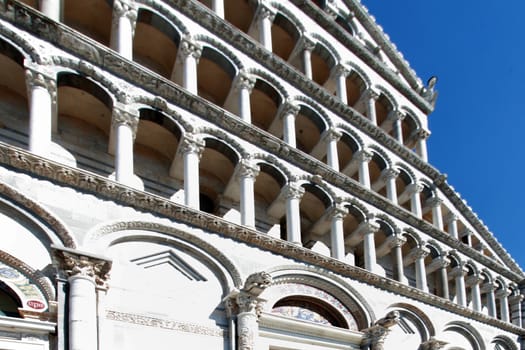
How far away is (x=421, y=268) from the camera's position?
2200 centimetres

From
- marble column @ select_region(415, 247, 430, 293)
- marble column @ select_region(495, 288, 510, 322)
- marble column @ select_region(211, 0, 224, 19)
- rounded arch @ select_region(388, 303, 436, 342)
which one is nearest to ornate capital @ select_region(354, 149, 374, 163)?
marble column @ select_region(415, 247, 430, 293)

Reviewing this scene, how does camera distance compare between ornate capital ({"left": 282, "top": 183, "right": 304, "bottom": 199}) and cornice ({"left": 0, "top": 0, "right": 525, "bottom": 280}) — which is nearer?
cornice ({"left": 0, "top": 0, "right": 525, "bottom": 280})

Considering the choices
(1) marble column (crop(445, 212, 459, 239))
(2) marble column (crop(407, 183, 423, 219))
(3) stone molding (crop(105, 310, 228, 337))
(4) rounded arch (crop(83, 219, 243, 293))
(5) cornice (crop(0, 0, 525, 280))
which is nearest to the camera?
(3) stone molding (crop(105, 310, 228, 337))

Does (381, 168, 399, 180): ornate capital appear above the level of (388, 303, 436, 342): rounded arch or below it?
above

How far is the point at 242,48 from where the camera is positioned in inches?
770

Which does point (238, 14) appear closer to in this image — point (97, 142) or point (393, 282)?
point (97, 142)

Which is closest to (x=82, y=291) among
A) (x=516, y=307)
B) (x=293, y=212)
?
(x=293, y=212)

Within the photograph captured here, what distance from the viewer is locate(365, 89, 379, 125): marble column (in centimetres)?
2458

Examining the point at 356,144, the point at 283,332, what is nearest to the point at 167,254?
the point at 283,332

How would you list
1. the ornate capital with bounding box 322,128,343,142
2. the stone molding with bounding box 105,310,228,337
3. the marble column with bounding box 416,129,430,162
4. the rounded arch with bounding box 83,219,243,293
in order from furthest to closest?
1. the marble column with bounding box 416,129,430,162
2. the ornate capital with bounding box 322,128,343,142
3. the rounded arch with bounding box 83,219,243,293
4. the stone molding with bounding box 105,310,228,337

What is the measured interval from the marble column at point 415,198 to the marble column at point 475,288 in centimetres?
322

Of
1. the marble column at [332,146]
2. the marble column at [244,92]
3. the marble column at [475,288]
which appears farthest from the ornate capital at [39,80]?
the marble column at [475,288]

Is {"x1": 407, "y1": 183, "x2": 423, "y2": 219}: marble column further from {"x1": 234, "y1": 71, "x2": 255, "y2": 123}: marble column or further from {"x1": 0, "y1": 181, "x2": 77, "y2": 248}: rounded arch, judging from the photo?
{"x1": 0, "y1": 181, "x2": 77, "y2": 248}: rounded arch

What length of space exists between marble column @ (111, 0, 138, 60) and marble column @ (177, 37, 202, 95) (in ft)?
4.79
